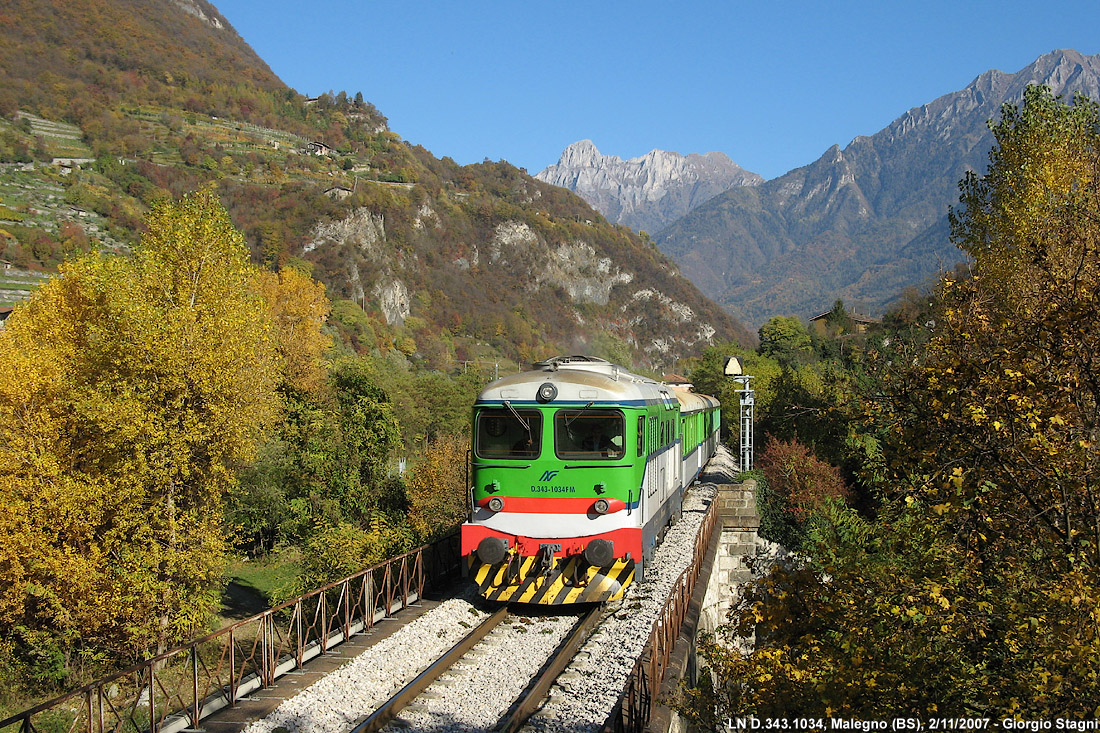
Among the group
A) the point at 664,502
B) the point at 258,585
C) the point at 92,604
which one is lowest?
the point at 258,585

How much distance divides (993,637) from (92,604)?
18.9 m

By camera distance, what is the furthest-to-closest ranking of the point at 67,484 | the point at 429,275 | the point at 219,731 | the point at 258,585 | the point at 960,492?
1. the point at 429,275
2. the point at 258,585
3. the point at 67,484
4. the point at 219,731
5. the point at 960,492

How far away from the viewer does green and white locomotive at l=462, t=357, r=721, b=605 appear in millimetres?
12320

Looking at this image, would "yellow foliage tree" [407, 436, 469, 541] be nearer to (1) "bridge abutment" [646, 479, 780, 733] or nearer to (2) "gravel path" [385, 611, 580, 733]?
(1) "bridge abutment" [646, 479, 780, 733]

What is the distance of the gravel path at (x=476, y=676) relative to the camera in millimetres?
8711

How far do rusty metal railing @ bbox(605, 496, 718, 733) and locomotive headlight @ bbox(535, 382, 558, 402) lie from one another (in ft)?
11.0

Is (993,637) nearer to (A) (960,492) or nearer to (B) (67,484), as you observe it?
(A) (960,492)

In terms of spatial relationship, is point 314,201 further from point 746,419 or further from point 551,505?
point 551,505

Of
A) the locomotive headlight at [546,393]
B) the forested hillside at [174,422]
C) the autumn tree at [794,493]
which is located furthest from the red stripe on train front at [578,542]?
the autumn tree at [794,493]

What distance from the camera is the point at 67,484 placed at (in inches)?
702

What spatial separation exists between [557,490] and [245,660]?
4810mm

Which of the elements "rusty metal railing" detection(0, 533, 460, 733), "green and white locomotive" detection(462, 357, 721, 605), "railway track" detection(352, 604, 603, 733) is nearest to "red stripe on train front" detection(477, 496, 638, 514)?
"green and white locomotive" detection(462, 357, 721, 605)

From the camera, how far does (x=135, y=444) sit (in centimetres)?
1811

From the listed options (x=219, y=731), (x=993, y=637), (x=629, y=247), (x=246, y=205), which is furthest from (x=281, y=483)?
(x=629, y=247)
